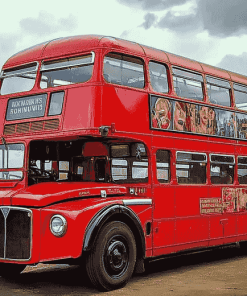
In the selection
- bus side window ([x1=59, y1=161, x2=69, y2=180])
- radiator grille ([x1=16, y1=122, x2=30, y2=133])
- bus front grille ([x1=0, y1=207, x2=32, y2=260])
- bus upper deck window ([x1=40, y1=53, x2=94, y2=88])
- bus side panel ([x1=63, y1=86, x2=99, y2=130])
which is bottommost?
bus front grille ([x1=0, y1=207, x2=32, y2=260])

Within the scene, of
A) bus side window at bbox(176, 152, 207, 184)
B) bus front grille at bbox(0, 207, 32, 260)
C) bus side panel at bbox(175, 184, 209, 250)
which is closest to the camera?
bus front grille at bbox(0, 207, 32, 260)

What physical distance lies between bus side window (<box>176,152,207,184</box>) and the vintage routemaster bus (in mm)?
22

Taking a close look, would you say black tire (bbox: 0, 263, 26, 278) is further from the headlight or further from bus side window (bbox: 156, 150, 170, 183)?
bus side window (bbox: 156, 150, 170, 183)

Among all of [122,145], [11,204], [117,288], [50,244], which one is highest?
[122,145]

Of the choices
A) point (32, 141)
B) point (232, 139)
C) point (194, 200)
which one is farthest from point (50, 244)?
point (232, 139)

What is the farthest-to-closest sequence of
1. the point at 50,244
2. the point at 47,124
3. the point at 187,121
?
the point at 187,121 → the point at 47,124 → the point at 50,244

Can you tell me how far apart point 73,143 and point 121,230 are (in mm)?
1696

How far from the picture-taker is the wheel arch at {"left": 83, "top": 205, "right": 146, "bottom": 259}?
22.2 ft

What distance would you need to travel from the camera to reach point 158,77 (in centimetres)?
868

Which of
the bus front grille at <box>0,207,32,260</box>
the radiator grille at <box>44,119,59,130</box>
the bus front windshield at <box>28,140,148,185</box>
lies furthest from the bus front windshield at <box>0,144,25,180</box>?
the bus front grille at <box>0,207,32,260</box>

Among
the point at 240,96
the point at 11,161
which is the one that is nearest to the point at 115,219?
the point at 11,161

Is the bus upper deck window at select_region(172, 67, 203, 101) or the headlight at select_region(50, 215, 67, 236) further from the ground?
the bus upper deck window at select_region(172, 67, 203, 101)

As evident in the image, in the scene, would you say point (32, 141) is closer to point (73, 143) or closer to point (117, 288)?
point (73, 143)

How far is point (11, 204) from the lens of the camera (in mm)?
7004
